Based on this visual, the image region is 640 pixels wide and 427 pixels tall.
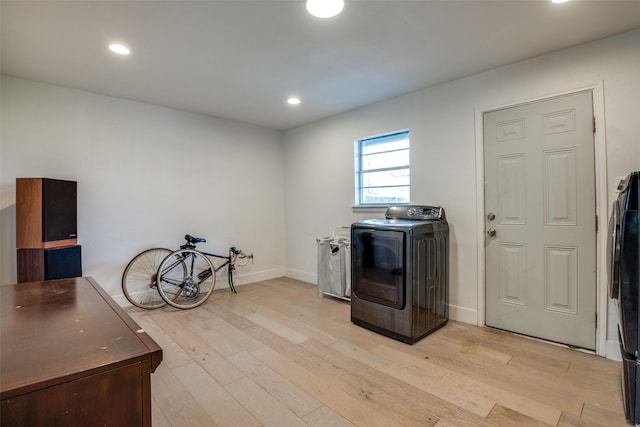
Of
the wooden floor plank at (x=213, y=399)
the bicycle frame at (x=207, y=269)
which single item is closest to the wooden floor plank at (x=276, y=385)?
the wooden floor plank at (x=213, y=399)

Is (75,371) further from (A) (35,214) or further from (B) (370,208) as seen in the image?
(B) (370,208)

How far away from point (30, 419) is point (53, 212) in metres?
2.71

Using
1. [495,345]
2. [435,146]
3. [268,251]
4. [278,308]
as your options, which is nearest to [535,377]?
[495,345]

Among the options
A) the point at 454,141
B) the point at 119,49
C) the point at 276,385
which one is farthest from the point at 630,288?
the point at 119,49

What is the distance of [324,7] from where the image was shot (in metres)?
1.88

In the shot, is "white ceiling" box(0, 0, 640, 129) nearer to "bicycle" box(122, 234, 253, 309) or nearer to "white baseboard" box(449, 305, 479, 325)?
"bicycle" box(122, 234, 253, 309)

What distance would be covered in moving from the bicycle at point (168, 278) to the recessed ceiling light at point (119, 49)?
2054 mm

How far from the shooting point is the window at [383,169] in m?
3.52

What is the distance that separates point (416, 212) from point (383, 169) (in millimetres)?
814

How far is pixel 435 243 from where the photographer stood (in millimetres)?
2785

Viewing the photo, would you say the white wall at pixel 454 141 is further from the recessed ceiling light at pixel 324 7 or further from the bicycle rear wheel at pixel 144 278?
the bicycle rear wheel at pixel 144 278

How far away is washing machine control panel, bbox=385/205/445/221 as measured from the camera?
304 centimetres

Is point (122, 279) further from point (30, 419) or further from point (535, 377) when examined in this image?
point (535, 377)

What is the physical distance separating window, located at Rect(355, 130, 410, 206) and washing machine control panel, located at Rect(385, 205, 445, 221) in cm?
25
